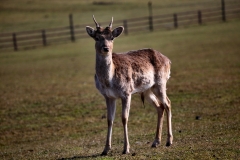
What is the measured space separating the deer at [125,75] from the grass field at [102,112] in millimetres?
819

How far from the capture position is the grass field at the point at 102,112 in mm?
11914

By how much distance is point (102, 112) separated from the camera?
1794 cm

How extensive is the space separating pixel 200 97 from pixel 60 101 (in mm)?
5023

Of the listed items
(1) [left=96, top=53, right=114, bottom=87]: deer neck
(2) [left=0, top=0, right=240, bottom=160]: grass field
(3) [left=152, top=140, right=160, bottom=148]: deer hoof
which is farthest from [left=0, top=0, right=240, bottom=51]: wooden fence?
(1) [left=96, top=53, right=114, bottom=87]: deer neck

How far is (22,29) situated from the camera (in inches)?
2453

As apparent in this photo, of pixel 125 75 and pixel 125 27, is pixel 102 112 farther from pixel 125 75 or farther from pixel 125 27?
pixel 125 27

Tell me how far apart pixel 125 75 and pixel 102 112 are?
22.2 ft

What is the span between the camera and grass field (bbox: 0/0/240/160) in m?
11.9

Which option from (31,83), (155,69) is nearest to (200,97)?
(155,69)

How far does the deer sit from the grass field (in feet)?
2.69

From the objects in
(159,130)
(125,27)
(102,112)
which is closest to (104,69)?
(159,130)

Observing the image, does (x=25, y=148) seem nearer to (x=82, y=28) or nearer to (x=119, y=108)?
(x=119, y=108)

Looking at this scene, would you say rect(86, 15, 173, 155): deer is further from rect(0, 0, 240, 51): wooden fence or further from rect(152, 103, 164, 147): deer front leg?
rect(0, 0, 240, 51): wooden fence

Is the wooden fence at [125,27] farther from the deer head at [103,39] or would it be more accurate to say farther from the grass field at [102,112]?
the deer head at [103,39]
